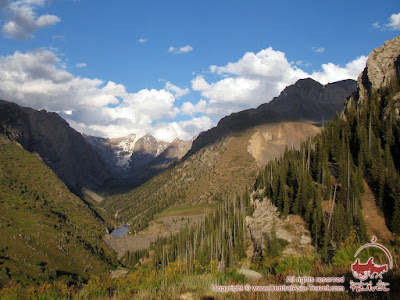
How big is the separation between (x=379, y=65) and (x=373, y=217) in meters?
134

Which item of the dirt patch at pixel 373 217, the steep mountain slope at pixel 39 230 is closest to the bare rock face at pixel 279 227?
the dirt patch at pixel 373 217

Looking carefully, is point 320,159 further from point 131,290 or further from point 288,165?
point 131,290

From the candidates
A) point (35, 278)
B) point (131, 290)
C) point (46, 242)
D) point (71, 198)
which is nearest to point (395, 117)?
point (131, 290)

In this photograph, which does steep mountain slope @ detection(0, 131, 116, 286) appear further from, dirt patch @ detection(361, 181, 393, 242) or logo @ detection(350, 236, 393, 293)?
logo @ detection(350, 236, 393, 293)

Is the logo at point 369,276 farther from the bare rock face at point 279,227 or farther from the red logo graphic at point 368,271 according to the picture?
the bare rock face at point 279,227

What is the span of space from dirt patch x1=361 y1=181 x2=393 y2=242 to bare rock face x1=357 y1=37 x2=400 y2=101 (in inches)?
4061

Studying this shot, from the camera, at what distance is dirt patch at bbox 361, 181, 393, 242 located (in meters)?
51.1

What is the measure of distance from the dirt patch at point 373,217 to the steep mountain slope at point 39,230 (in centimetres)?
6322

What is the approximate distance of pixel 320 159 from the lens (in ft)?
247

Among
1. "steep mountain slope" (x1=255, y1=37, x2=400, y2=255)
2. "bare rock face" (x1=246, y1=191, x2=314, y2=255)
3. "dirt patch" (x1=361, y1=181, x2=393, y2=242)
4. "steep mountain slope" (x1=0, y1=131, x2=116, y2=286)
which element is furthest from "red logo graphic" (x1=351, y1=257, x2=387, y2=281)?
"steep mountain slope" (x1=0, y1=131, x2=116, y2=286)

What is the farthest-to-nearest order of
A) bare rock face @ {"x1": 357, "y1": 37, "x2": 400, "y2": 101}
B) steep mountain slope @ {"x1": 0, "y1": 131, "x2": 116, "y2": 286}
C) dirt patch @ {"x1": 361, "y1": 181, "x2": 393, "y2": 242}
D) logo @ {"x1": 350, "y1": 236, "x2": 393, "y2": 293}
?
bare rock face @ {"x1": 357, "y1": 37, "x2": 400, "y2": 101} < steep mountain slope @ {"x1": 0, "y1": 131, "x2": 116, "y2": 286} < dirt patch @ {"x1": 361, "y1": 181, "x2": 393, "y2": 242} < logo @ {"x1": 350, "y1": 236, "x2": 393, "y2": 293}

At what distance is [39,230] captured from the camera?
110 meters

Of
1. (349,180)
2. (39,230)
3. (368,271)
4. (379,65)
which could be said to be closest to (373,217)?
(349,180)

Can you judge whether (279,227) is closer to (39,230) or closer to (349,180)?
(349,180)
